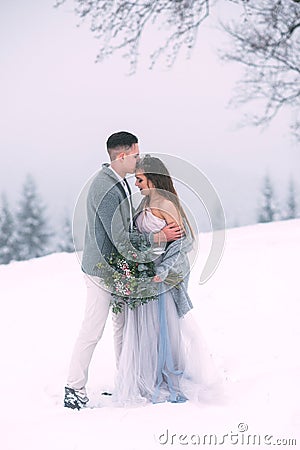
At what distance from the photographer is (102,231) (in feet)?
9.51

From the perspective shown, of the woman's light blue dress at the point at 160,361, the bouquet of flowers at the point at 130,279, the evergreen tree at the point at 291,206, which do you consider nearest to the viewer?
the bouquet of flowers at the point at 130,279

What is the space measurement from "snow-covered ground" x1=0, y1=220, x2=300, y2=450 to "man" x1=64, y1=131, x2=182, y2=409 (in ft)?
0.69

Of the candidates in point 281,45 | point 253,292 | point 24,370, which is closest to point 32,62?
point 281,45

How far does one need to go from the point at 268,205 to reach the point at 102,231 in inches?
514

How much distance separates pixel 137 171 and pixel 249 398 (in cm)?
115

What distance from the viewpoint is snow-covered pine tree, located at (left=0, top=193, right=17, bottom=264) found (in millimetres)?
14664

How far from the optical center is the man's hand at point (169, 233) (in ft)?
9.51

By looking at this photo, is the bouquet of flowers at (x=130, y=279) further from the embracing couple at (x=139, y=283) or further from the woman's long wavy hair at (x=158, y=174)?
the woman's long wavy hair at (x=158, y=174)

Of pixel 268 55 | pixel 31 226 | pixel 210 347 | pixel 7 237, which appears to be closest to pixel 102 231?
pixel 210 347

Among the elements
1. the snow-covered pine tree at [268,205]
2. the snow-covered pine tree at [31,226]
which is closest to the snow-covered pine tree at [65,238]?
the snow-covered pine tree at [31,226]

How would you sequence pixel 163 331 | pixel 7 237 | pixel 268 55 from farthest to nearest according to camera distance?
pixel 7 237 → pixel 268 55 → pixel 163 331

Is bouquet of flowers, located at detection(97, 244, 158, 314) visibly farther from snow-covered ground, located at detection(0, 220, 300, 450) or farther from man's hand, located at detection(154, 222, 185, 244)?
snow-covered ground, located at detection(0, 220, 300, 450)

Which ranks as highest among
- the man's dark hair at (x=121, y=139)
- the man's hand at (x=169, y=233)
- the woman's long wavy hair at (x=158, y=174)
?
the man's dark hair at (x=121, y=139)

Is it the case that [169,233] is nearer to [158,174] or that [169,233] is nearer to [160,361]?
[158,174]
